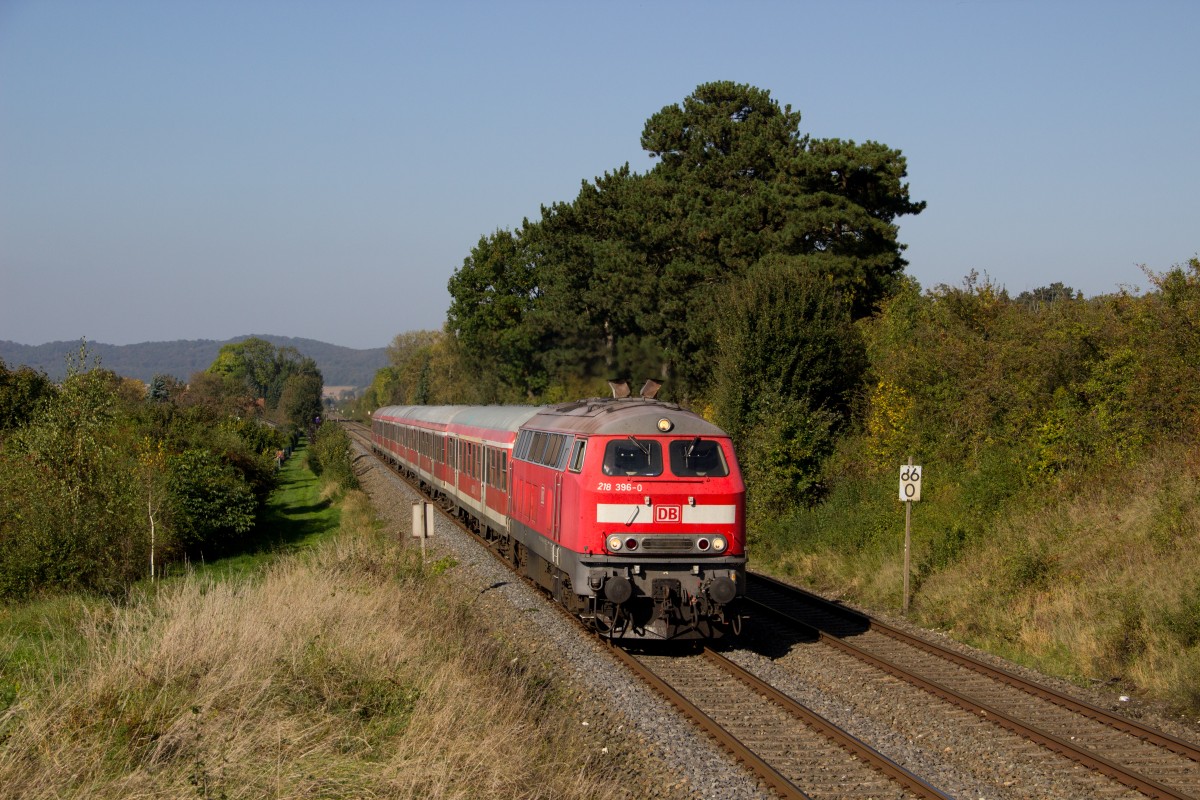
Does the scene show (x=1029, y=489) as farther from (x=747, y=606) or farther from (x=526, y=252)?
(x=526, y=252)

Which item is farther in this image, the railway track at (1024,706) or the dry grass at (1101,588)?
the dry grass at (1101,588)

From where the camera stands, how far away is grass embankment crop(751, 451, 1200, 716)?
12344mm

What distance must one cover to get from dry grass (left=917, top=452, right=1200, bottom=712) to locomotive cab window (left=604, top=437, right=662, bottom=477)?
210 inches

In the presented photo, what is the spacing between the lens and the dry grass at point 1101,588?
1206 cm

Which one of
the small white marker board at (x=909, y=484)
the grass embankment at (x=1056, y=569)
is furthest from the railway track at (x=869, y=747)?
the small white marker board at (x=909, y=484)

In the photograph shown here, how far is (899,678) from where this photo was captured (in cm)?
1234

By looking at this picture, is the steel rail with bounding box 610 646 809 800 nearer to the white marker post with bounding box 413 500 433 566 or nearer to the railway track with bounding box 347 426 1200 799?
the railway track with bounding box 347 426 1200 799

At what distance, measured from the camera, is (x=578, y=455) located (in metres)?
14.1

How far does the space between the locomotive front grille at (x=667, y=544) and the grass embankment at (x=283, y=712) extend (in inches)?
85.5

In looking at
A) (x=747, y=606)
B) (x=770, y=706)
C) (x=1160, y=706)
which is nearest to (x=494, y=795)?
(x=770, y=706)

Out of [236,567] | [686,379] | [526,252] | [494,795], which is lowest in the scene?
[236,567]

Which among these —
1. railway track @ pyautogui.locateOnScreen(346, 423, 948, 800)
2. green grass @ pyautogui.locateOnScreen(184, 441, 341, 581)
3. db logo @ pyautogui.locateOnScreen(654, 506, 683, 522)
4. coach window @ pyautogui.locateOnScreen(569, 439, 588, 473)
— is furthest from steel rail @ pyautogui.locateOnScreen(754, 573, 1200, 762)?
green grass @ pyautogui.locateOnScreen(184, 441, 341, 581)

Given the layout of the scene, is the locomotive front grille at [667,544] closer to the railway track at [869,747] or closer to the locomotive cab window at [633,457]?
the locomotive cab window at [633,457]

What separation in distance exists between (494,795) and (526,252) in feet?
227
